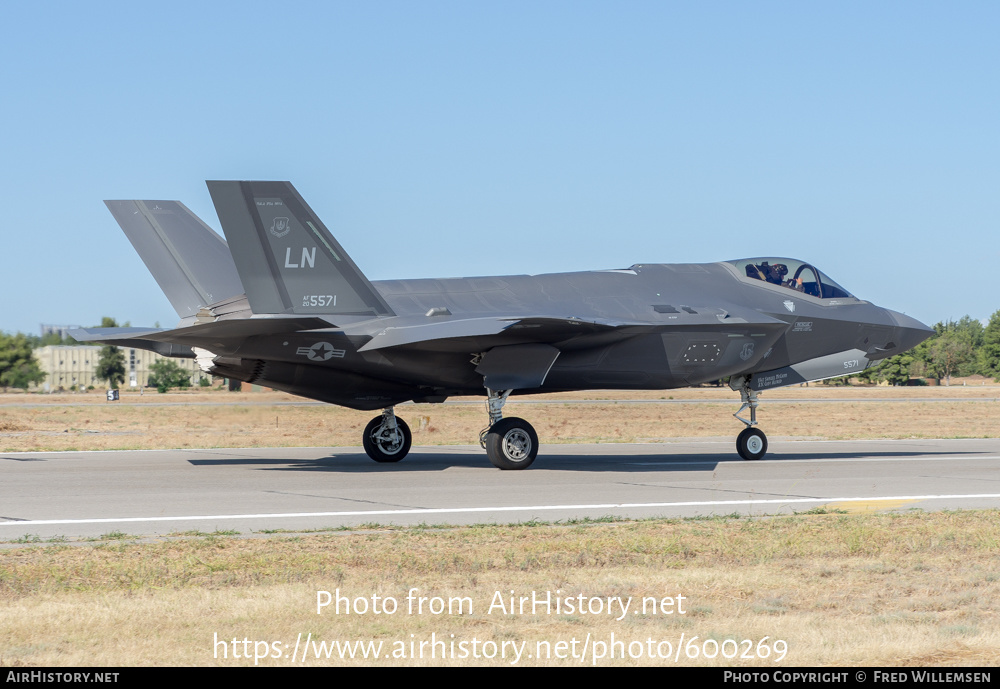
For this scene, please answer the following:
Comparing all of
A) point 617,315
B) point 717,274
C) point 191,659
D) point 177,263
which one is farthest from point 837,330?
point 191,659

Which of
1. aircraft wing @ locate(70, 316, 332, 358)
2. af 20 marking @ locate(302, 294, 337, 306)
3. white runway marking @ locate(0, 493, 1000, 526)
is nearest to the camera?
white runway marking @ locate(0, 493, 1000, 526)

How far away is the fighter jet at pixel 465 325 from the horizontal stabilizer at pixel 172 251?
3 cm

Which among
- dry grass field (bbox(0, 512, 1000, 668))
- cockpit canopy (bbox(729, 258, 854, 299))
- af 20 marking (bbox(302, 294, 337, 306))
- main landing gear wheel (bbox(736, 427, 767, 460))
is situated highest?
cockpit canopy (bbox(729, 258, 854, 299))

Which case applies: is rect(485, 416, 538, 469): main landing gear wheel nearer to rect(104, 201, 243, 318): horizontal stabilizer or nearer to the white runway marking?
the white runway marking

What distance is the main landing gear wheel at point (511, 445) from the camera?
17906 mm

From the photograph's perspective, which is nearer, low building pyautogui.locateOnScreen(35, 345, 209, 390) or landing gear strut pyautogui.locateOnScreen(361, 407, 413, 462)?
landing gear strut pyautogui.locateOnScreen(361, 407, 413, 462)

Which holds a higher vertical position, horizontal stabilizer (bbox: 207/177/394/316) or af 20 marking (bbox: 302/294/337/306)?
horizontal stabilizer (bbox: 207/177/394/316)

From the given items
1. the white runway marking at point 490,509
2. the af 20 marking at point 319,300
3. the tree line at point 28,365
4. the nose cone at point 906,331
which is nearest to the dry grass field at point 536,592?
the white runway marking at point 490,509

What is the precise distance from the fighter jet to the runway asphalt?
5.33ft

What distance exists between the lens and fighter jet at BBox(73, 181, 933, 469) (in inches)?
667

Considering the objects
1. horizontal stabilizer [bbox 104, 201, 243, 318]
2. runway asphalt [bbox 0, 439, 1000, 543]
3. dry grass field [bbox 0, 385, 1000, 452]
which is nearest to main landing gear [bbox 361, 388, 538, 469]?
runway asphalt [bbox 0, 439, 1000, 543]

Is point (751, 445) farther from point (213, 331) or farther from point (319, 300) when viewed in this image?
point (213, 331)

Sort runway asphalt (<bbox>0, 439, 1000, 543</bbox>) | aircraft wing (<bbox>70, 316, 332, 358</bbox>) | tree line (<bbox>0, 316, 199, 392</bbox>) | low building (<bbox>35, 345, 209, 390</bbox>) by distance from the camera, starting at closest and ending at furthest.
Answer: runway asphalt (<bbox>0, 439, 1000, 543</bbox>) < aircraft wing (<bbox>70, 316, 332, 358</bbox>) < tree line (<bbox>0, 316, 199, 392</bbox>) < low building (<bbox>35, 345, 209, 390</bbox>)

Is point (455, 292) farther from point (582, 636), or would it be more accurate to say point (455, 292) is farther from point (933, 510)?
point (582, 636)
